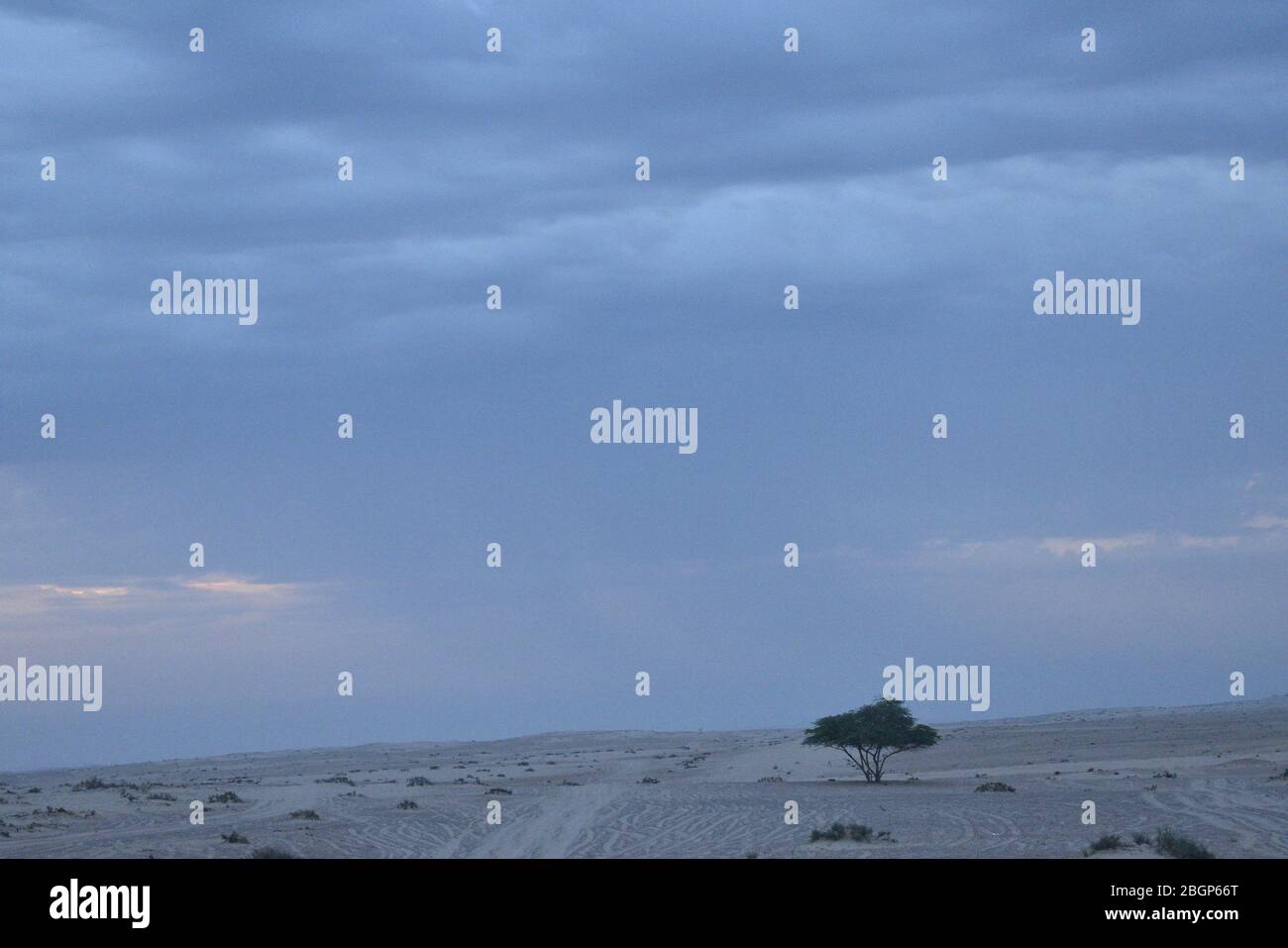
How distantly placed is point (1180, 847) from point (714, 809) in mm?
15722

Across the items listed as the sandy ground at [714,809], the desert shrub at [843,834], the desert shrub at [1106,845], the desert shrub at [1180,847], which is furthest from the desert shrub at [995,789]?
the desert shrub at [1106,845]

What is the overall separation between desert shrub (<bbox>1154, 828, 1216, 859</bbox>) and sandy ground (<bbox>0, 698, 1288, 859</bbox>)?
1.09 ft

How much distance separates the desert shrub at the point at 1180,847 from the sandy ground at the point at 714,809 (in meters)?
0.33

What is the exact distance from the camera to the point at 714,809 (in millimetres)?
38719

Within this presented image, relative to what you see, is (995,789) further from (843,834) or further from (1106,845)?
(1106,845)

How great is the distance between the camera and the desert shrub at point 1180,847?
25.1 metres

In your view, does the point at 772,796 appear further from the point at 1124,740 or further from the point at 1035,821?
the point at 1124,740

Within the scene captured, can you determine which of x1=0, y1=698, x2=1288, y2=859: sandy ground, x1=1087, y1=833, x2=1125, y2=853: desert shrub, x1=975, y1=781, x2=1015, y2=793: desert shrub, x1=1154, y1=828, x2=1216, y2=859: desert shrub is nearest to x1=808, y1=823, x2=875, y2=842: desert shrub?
x1=0, y1=698, x2=1288, y2=859: sandy ground

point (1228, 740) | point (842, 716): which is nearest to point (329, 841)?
point (842, 716)

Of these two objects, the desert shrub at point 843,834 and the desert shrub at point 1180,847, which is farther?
the desert shrub at point 843,834

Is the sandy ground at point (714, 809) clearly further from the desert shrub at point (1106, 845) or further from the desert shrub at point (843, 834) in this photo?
the desert shrub at point (843, 834)

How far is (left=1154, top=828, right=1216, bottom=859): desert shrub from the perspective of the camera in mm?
25108

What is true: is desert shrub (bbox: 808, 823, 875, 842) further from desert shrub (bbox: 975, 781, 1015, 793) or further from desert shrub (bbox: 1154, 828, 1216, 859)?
desert shrub (bbox: 975, 781, 1015, 793)
